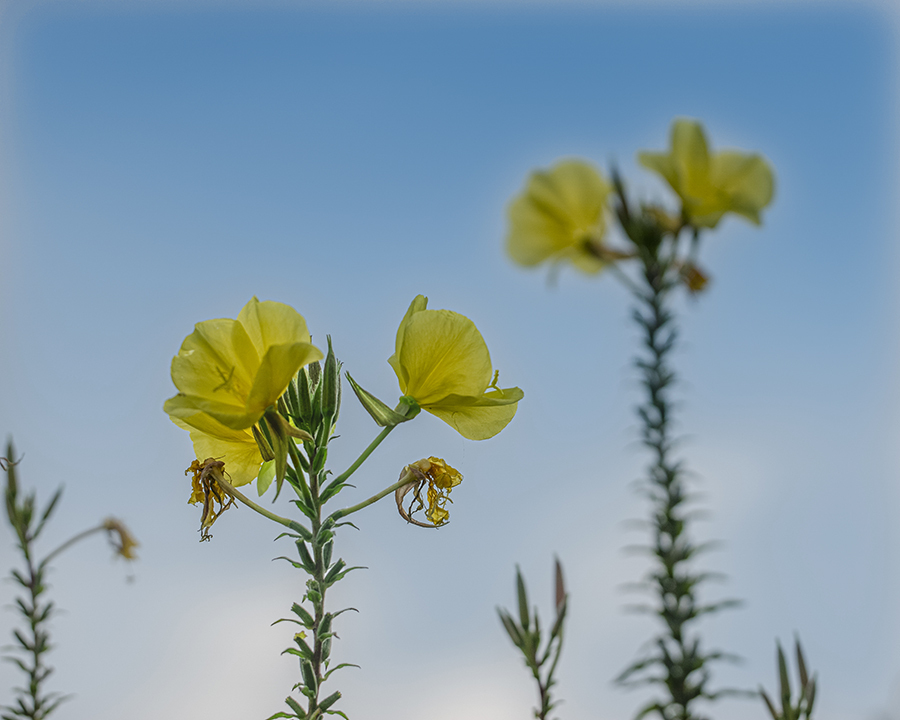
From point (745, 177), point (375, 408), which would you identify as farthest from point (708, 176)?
point (375, 408)

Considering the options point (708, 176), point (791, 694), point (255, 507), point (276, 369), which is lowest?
point (791, 694)

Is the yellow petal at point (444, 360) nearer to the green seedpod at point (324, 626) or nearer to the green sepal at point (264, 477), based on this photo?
the green sepal at point (264, 477)

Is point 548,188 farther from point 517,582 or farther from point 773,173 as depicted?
point 517,582

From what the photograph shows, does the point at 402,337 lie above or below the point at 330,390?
above

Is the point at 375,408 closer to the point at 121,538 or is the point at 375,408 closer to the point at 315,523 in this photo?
the point at 315,523

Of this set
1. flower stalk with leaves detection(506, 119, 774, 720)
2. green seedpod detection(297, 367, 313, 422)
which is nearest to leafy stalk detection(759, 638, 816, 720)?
flower stalk with leaves detection(506, 119, 774, 720)

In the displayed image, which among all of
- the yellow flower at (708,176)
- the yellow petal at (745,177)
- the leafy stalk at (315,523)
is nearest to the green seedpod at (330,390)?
the leafy stalk at (315,523)

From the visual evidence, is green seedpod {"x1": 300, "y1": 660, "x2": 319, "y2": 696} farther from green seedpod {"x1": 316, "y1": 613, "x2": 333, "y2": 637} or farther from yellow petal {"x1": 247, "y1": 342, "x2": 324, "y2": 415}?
yellow petal {"x1": 247, "y1": 342, "x2": 324, "y2": 415}
